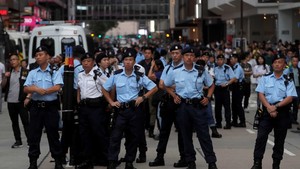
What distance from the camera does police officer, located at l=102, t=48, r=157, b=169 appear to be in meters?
9.61

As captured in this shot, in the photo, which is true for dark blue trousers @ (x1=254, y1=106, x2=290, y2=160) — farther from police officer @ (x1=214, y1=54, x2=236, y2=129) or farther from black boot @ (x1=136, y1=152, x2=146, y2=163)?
police officer @ (x1=214, y1=54, x2=236, y2=129)

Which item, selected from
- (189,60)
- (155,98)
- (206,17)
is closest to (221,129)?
(155,98)

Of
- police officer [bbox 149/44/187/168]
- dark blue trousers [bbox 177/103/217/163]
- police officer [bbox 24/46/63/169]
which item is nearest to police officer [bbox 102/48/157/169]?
police officer [bbox 149/44/187/168]

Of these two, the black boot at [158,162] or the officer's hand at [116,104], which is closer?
the officer's hand at [116,104]

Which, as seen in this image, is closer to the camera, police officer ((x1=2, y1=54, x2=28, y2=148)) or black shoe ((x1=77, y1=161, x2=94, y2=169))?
black shoe ((x1=77, y1=161, x2=94, y2=169))

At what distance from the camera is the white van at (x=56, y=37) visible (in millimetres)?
23219

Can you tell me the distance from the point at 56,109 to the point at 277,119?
3.26 metres

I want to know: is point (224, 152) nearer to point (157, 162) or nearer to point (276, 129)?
point (157, 162)

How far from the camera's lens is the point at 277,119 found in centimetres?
929

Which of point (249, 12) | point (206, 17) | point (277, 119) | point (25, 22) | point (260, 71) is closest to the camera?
point (277, 119)

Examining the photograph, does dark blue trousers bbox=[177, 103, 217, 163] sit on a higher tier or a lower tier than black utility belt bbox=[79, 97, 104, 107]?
lower

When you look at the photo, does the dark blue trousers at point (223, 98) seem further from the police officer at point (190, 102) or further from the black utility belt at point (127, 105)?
the black utility belt at point (127, 105)

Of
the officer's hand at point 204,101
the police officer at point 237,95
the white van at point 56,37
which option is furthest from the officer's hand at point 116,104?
the white van at point 56,37

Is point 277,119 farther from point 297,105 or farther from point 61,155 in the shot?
point 297,105
